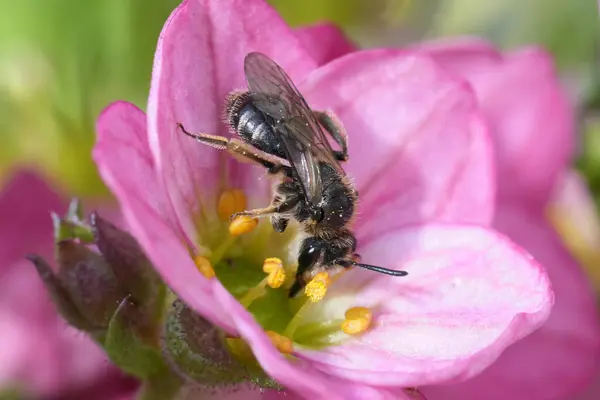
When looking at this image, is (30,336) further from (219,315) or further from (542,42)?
(542,42)

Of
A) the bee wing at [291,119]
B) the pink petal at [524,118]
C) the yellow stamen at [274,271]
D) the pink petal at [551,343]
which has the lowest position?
the pink petal at [551,343]

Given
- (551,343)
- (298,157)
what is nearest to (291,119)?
(298,157)

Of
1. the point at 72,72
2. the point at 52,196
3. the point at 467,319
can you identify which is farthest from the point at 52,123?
the point at 467,319

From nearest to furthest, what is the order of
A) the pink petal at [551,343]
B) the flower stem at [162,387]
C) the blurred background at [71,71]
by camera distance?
the flower stem at [162,387]
the pink petal at [551,343]
the blurred background at [71,71]

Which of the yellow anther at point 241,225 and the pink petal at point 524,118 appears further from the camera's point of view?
the pink petal at point 524,118

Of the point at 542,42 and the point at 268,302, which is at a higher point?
the point at 268,302

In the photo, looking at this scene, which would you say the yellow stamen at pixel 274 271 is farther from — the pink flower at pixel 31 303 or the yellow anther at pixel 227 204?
the pink flower at pixel 31 303

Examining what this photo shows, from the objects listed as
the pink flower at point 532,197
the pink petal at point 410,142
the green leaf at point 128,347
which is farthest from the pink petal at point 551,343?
the green leaf at point 128,347

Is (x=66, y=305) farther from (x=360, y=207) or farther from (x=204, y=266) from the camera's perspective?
(x=360, y=207)
